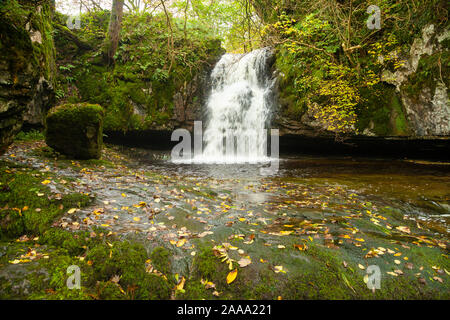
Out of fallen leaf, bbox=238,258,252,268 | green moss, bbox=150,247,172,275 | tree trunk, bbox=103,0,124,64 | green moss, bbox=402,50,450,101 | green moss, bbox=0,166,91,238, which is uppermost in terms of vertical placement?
tree trunk, bbox=103,0,124,64

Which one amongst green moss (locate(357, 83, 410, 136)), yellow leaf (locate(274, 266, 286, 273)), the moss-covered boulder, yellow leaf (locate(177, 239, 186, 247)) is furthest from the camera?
green moss (locate(357, 83, 410, 136))

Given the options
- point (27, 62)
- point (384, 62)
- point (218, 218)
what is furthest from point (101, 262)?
point (384, 62)

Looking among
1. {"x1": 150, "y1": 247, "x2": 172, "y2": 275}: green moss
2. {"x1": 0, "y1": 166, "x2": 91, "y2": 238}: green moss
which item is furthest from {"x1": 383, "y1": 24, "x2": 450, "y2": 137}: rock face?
{"x1": 0, "y1": 166, "x2": 91, "y2": 238}: green moss

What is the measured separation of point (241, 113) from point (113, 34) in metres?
7.63

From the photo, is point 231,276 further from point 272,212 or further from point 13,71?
point 13,71

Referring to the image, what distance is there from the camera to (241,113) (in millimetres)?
11875

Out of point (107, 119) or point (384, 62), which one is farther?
point (107, 119)

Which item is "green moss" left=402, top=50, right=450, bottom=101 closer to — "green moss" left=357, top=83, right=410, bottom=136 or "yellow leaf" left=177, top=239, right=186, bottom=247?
"green moss" left=357, top=83, right=410, bottom=136

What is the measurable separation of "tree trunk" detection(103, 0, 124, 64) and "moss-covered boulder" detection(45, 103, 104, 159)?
681 centimetres

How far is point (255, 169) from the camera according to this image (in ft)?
29.0

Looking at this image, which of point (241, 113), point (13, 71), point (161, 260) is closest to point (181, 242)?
point (161, 260)

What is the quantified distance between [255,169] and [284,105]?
3.73m

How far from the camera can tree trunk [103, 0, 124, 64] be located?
10.6 meters
